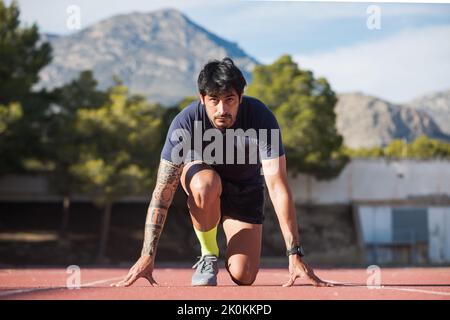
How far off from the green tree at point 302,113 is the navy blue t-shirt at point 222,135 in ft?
97.8

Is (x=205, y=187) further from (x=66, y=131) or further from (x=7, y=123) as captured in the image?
(x=66, y=131)

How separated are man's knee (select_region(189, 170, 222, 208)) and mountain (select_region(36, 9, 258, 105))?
99213mm

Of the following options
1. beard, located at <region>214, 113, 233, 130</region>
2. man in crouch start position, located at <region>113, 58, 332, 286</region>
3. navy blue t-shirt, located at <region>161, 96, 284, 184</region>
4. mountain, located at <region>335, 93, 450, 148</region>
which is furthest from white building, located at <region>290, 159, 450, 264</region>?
mountain, located at <region>335, 93, 450, 148</region>

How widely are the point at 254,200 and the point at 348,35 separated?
445 cm

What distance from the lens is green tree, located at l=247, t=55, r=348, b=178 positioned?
119 ft

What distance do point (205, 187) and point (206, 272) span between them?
713 mm

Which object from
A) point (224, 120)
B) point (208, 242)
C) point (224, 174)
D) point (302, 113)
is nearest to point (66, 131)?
point (302, 113)

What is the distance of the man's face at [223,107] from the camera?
5.46 meters

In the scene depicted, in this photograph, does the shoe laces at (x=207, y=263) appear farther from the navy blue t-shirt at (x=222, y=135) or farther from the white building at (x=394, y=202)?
the white building at (x=394, y=202)

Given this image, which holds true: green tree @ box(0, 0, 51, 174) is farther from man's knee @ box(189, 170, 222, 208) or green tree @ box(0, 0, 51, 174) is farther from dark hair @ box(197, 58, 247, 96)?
dark hair @ box(197, 58, 247, 96)

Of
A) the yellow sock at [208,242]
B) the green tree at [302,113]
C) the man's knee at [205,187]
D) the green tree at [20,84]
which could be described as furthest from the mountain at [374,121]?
the man's knee at [205,187]
